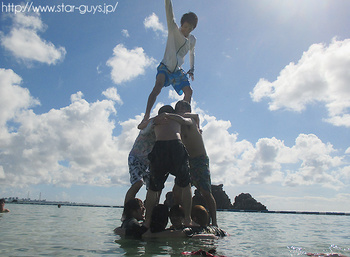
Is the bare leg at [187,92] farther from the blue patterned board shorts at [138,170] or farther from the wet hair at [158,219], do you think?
the wet hair at [158,219]

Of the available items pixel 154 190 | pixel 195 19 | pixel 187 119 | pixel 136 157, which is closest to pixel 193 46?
pixel 195 19

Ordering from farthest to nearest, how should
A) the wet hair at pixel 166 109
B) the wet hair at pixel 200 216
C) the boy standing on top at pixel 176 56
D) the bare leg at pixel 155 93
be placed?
the boy standing on top at pixel 176 56
the bare leg at pixel 155 93
the wet hair at pixel 166 109
the wet hair at pixel 200 216

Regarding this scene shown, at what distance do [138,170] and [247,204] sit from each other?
100 meters

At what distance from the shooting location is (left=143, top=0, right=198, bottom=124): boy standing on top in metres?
6.69

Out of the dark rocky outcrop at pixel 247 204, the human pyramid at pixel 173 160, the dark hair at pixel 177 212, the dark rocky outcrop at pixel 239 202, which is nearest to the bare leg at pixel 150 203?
the human pyramid at pixel 173 160

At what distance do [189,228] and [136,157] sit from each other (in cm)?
213

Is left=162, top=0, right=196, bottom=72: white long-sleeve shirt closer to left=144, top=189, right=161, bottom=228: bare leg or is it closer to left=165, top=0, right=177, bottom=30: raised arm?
left=165, top=0, right=177, bottom=30: raised arm

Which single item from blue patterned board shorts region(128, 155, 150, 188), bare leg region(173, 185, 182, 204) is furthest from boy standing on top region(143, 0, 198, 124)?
bare leg region(173, 185, 182, 204)

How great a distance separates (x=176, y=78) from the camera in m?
6.88

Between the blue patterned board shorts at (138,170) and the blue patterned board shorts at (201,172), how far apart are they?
1.05m

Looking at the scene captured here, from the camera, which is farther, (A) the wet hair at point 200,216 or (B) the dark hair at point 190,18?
(B) the dark hair at point 190,18

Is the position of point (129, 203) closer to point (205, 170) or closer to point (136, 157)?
point (136, 157)

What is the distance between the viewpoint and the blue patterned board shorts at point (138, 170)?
6.01m

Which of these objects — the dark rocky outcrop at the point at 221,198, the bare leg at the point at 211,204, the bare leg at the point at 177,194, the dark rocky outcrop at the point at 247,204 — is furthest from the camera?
the dark rocky outcrop at the point at 247,204
